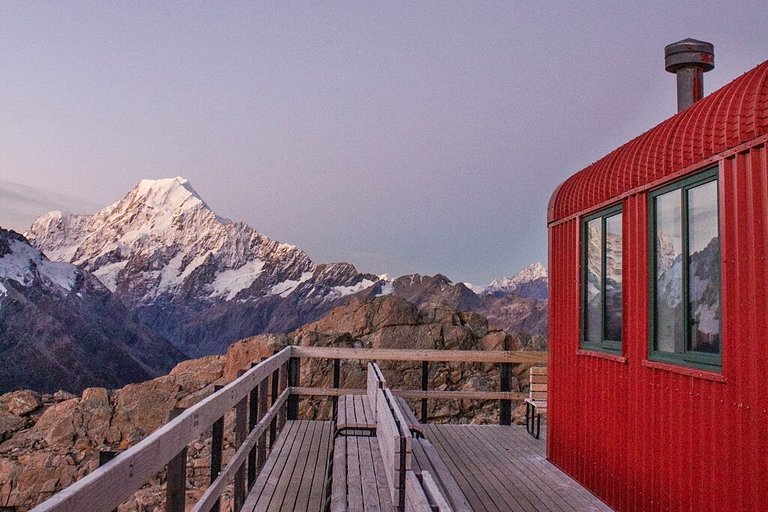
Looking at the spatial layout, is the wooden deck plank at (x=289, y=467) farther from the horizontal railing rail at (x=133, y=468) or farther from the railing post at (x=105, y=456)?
the railing post at (x=105, y=456)

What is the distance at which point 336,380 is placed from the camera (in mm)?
10203

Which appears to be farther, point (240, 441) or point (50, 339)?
point (50, 339)

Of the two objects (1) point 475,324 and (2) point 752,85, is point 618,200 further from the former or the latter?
(1) point 475,324

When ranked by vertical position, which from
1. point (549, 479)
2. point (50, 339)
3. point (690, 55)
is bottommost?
point (50, 339)

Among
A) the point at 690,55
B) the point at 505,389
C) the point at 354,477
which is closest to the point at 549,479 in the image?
the point at 354,477

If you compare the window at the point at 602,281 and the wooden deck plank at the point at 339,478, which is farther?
the window at the point at 602,281

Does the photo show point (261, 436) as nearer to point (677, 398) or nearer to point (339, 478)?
point (339, 478)

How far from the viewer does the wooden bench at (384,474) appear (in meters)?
3.41

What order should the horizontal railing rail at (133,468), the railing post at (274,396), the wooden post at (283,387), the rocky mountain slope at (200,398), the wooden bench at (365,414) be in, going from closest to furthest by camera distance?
the horizontal railing rail at (133,468)
the wooden bench at (365,414)
the railing post at (274,396)
the wooden post at (283,387)
the rocky mountain slope at (200,398)

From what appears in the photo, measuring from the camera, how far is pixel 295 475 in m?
6.52

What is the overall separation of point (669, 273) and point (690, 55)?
2.58 m

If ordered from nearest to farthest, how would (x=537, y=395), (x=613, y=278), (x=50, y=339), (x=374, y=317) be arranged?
(x=613, y=278), (x=537, y=395), (x=374, y=317), (x=50, y=339)

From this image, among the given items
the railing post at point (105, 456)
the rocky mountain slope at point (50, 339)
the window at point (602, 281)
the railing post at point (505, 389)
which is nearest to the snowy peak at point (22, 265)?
the rocky mountain slope at point (50, 339)

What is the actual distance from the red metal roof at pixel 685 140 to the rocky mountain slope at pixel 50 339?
147452 mm
